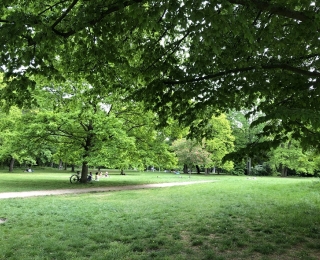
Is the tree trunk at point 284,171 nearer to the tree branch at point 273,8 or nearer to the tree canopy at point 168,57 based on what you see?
the tree canopy at point 168,57

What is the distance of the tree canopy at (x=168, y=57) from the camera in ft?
15.0

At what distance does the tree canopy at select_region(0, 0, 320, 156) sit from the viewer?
458 centimetres

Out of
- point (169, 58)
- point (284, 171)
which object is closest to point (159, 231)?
point (169, 58)

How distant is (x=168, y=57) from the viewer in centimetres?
626

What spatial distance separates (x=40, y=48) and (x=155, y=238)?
176 inches

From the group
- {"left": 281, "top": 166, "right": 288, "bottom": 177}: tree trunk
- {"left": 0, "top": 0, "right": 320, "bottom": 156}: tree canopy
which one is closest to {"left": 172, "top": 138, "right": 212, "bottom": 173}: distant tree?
{"left": 281, "top": 166, "right": 288, "bottom": 177}: tree trunk

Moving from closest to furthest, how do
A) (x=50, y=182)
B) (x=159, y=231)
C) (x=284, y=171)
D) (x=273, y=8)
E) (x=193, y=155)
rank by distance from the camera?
(x=273, y=8), (x=159, y=231), (x=50, y=182), (x=193, y=155), (x=284, y=171)

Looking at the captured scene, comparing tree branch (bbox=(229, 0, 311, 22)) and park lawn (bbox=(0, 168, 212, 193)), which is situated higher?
tree branch (bbox=(229, 0, 311, 22))

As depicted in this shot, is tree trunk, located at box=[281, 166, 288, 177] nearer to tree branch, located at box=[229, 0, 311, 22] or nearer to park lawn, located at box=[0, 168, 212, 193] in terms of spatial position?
park lawn, located at box=[0, 168, 212, 193]

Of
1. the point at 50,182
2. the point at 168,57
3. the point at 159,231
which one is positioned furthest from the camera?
the point at 50,182

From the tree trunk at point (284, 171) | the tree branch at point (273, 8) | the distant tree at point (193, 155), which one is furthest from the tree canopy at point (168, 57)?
the tree trunk at point (284, 171)

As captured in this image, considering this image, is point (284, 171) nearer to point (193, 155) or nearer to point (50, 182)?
point (193, 155)

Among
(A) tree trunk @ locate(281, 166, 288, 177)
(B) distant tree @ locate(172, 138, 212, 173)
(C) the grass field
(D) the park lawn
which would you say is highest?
(B) distant tree @ locate(172, 138, 212, 173)

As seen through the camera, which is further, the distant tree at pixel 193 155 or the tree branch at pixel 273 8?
the distant tree at pixel 193 155
